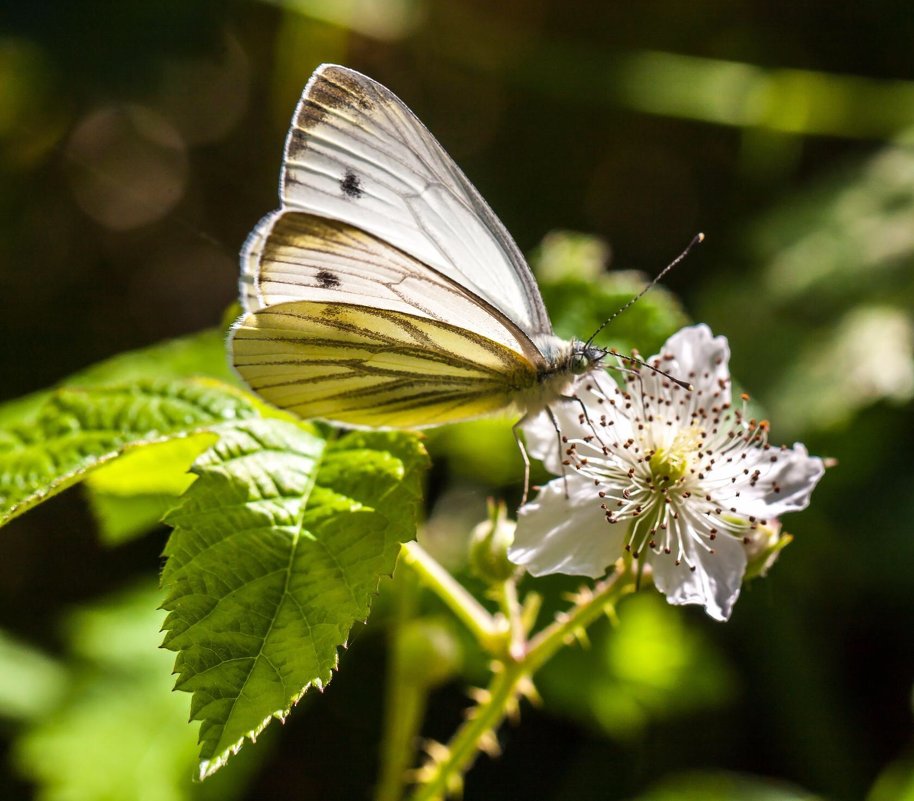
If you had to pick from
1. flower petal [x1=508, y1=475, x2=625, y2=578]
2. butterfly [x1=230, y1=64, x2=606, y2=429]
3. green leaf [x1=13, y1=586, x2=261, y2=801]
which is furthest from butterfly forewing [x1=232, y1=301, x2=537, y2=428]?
green leaf [x1=13, y1=586, x2=261, y2=801]

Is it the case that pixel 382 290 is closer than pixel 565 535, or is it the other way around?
pixel 565 535

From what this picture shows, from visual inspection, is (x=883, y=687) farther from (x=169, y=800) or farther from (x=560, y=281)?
(x=169, y=800)

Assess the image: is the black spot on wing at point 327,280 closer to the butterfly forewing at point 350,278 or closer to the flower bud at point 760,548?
the butterfly forewing at point 350,278

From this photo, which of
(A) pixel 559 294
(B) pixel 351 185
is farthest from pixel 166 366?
(A) pixel 559 294

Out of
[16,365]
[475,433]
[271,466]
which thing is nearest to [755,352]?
[475,433]

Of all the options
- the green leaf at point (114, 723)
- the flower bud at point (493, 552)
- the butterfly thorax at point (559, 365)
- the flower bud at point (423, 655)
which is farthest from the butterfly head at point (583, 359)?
the green leaf at point (114, 723)

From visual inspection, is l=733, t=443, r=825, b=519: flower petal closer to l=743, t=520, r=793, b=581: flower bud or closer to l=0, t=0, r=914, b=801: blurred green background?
l=743, t=520, r=793, b=581: flower bud

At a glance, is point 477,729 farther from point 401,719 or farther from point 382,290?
point 382,290
